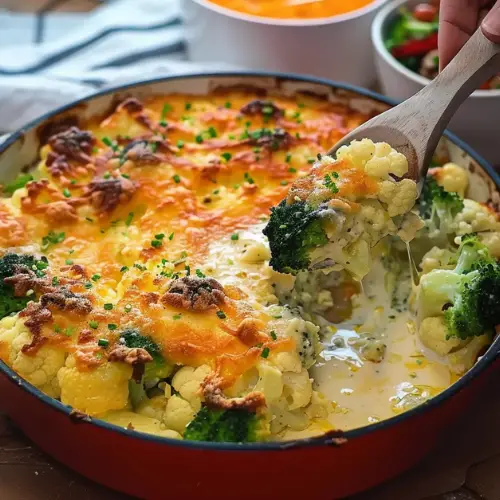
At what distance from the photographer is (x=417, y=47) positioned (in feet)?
12.0

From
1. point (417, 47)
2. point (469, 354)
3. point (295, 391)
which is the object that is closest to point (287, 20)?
point (417, 47)

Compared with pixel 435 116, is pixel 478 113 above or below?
below

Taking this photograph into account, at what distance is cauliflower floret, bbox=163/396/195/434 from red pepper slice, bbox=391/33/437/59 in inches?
91.3

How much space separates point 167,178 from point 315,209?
756 mm

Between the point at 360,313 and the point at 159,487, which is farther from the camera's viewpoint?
the point at 360,313

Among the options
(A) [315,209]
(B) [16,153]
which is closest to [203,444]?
(A) [315,209]

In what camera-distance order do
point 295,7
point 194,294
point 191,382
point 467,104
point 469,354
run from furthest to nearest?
point 295,7 < point 467,104 < point 469,354 < point 194,294 < point 191,382

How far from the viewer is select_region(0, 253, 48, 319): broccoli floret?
228cm

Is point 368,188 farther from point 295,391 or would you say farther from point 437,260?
point 295,391

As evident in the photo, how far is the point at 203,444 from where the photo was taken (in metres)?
1.82

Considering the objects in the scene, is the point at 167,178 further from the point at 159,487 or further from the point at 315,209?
the point at 159,487

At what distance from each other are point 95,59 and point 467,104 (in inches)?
83.0

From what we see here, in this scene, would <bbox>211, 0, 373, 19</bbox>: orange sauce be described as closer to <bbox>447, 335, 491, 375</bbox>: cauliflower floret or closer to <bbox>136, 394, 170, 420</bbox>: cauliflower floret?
<bbox>447, 335, 491, 375</bbox>: cauliflower floret

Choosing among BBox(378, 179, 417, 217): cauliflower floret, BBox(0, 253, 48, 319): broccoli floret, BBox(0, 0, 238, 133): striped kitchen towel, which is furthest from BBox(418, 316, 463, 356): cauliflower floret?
BBox(0, 0, 238, 133): striped kitchen towel
